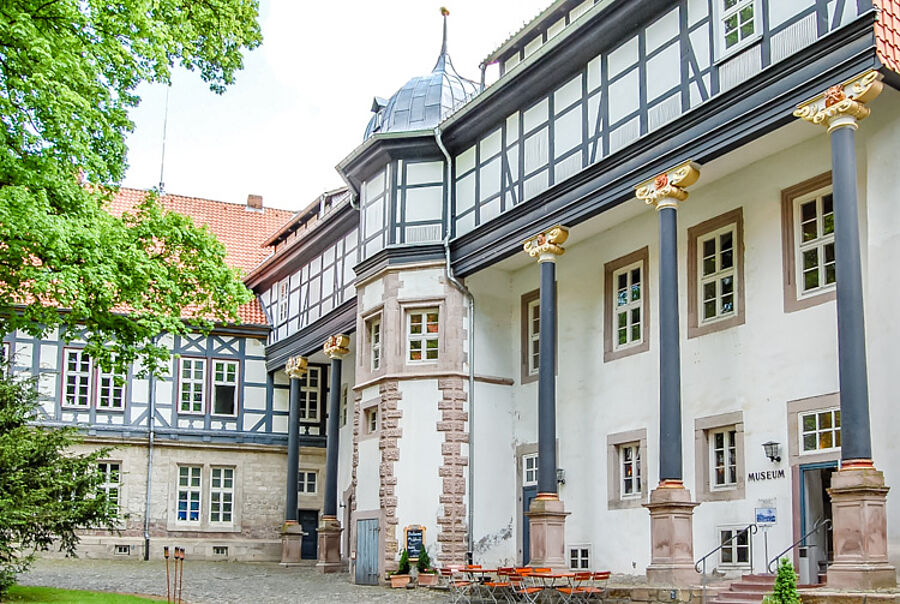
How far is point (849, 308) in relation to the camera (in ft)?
40.4

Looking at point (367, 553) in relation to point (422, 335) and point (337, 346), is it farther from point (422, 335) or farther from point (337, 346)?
point (337, 346)

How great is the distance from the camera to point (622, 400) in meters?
18.7

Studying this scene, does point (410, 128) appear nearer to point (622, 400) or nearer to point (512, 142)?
point (512, 142)

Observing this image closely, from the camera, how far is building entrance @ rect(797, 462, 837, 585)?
14422mm

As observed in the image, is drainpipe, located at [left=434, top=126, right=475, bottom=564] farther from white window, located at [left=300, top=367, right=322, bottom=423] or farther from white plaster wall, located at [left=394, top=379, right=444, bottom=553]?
white window, located at [left=300, top=367, right=322, bottom=423]

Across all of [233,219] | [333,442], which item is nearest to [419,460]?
[333,442]

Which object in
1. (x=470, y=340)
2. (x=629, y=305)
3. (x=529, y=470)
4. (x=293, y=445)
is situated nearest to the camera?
(x=629, y=305)

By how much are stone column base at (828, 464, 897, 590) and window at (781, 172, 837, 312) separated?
357 cm

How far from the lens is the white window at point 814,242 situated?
14.9m

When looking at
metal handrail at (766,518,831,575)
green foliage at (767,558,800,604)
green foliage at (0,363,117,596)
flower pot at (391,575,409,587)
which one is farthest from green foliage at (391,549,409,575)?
green foliage at (767,558,800,604)

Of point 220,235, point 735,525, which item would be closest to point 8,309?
point 735,525

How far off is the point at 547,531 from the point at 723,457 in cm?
320

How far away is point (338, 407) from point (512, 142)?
9340 millimetres

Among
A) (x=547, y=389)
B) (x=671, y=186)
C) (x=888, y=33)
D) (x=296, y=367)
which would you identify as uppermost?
(x=888, y=33)
